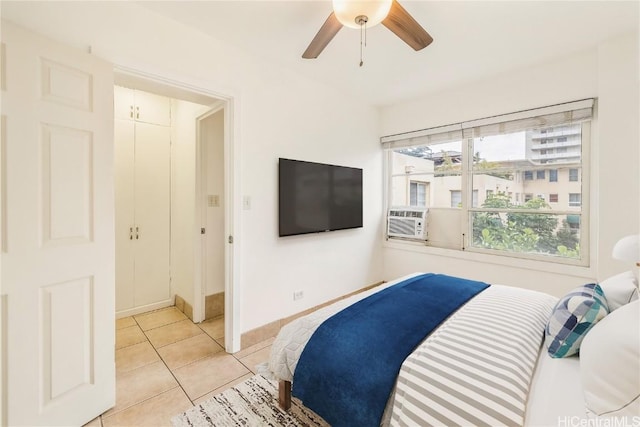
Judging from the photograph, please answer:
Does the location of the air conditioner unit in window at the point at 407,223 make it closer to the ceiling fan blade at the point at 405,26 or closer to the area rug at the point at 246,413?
the ceiling fan blade at the point at 405,26

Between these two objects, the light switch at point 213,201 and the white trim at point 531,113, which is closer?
the white trim at point 531,113

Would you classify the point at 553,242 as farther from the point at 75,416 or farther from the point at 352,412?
the point at 75,416

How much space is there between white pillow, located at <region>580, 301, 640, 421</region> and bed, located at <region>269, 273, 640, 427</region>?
0.01m

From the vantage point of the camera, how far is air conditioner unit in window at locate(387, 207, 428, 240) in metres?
3.59

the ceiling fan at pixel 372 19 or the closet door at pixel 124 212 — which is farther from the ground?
the ceiling fan at pixel 372 19

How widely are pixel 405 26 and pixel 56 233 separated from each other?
7.42 feet

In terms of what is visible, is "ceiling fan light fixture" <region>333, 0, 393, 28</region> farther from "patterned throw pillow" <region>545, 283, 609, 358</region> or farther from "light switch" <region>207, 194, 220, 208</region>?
"light switch" <region>207, 194, 220, 208</region>

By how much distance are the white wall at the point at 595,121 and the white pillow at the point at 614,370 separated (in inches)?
69.2

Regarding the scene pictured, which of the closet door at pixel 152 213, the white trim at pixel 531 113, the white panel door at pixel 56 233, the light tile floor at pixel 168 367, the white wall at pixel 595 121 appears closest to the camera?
the white panel door at pixel 56 233

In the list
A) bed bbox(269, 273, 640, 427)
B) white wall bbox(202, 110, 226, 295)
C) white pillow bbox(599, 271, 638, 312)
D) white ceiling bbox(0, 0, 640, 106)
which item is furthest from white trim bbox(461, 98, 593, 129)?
white wall bbox(202, 110, 226, 295)

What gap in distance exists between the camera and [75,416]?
1575mm

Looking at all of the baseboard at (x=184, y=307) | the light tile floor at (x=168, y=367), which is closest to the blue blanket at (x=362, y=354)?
the light tile floor at (x=168, y=367)

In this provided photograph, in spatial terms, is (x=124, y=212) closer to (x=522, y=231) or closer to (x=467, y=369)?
(x=467, y=369)

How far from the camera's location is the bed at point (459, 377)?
98cm
